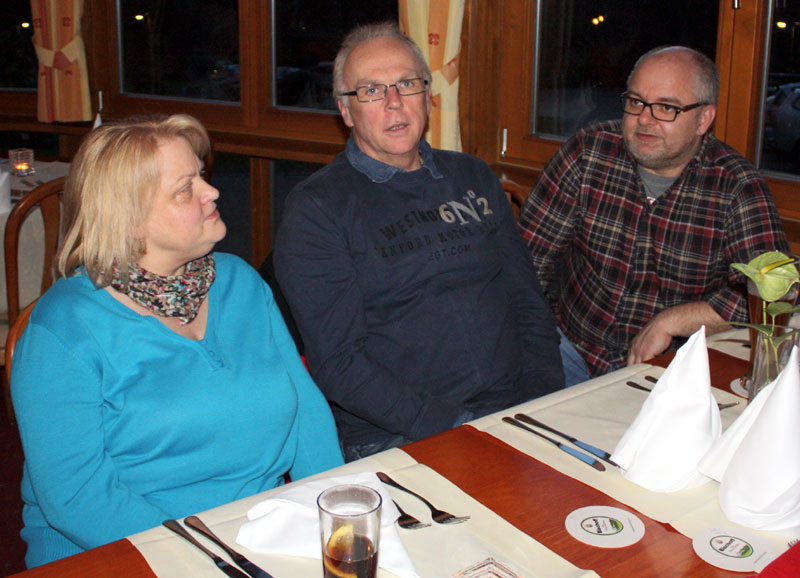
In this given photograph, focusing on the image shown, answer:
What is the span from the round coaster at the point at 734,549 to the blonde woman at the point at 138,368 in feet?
2.43

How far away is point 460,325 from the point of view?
5.87 ft

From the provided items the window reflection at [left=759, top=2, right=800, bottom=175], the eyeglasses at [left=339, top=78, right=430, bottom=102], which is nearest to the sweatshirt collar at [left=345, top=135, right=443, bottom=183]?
the eyeglasses at [left=339, top=78, right=430, bottom=102]

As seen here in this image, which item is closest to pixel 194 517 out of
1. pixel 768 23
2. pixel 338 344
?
pixel 338 344

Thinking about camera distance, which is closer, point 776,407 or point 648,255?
point 776,407

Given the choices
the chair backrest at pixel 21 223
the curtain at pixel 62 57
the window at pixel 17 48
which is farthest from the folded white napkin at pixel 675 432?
the window at pixel 17 48

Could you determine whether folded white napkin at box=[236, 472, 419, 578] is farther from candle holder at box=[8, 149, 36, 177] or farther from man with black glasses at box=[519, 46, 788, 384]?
candle holder at box=[8, 149, 36, 177]

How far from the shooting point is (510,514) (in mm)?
1008

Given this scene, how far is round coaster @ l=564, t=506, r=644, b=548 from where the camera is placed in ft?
3.15

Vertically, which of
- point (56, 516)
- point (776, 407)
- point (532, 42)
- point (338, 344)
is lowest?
point (56, 516)

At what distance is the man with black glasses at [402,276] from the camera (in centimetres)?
168

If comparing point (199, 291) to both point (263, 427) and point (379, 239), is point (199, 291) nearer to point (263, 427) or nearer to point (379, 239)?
Result: point (263, 427)

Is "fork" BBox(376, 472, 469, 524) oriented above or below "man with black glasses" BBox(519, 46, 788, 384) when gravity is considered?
below

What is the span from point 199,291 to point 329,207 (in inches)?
16.5

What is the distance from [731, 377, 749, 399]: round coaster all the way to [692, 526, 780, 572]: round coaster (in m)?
0.45
